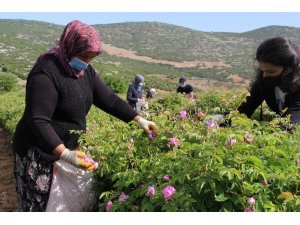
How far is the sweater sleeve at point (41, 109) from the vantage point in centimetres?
208

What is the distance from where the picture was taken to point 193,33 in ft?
304

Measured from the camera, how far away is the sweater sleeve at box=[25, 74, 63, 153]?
2.08m

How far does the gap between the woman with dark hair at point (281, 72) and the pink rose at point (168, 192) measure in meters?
1.28

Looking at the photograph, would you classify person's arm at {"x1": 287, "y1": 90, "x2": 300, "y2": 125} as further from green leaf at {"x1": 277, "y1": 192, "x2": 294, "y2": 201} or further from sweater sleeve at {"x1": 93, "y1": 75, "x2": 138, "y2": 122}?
Result: green leaf at {"x1": 277, "y1": 192, "x2": 294, "y2": 201}

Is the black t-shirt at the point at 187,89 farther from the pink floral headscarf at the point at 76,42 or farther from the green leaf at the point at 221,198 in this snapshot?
the green leaf at the point at 221,198

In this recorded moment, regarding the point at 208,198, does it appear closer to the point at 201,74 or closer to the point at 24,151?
the point at 24,151

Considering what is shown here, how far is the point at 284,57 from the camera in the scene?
8.92 feet

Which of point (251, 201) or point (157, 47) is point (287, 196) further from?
point (157, 47)

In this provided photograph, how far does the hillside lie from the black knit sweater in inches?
1838

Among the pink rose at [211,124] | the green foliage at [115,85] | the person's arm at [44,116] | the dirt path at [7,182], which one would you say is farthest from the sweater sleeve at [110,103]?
the green foliage at [115,85]

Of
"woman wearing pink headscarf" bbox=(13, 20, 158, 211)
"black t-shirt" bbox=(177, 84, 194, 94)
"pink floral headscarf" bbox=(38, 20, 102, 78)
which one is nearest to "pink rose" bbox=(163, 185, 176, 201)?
"woman wearing pink headscarf" bbox=(13, 20, 158, 211)

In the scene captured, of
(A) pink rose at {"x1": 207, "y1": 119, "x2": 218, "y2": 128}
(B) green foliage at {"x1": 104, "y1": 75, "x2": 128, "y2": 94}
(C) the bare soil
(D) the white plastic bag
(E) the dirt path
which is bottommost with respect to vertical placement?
(C) the bare soil

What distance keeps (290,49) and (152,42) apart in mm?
84368

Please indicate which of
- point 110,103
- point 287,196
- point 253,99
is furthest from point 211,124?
point 253,99
